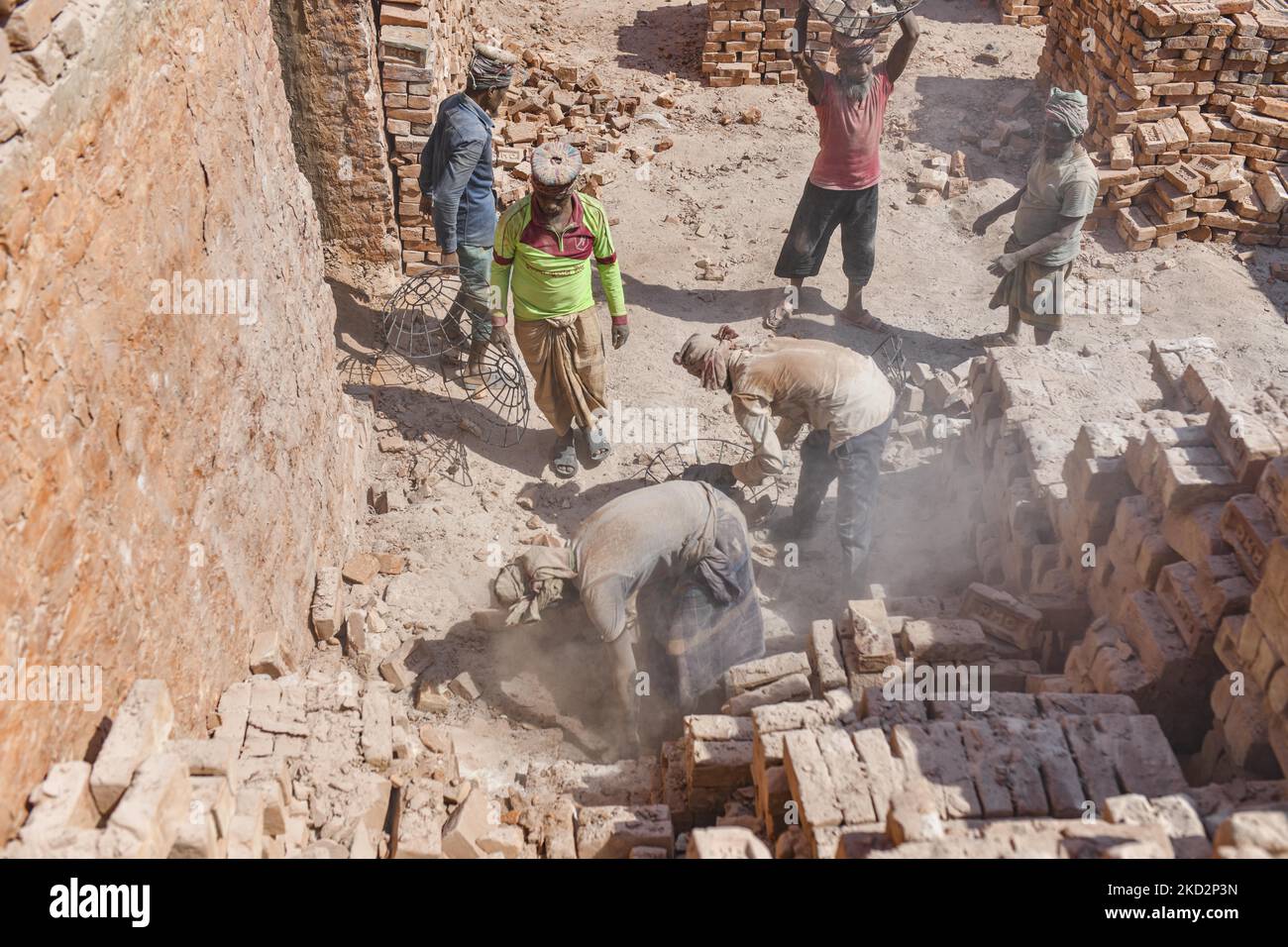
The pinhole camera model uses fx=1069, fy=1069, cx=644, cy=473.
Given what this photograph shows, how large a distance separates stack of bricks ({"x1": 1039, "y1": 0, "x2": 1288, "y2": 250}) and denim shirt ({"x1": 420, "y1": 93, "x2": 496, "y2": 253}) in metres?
6.01

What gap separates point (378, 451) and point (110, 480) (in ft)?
13.2

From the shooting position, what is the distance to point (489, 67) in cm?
730

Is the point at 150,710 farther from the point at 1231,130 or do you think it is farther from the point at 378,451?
the point at 1231,130

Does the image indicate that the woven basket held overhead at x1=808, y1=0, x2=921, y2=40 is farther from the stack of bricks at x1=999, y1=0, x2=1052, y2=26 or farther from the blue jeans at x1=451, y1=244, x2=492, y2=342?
the stack of bricks at x1=999, y1=0, x2=1052, y2=26

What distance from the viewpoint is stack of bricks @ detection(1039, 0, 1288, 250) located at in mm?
9961

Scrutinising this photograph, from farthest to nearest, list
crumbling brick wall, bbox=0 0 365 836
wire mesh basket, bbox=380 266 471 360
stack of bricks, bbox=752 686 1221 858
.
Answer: wire mesh basket, bbox=380 266 471 360 < stack of bricks, bbox=752 686 1221 858 < crumbling brick wall, bbox=0 0 365 836

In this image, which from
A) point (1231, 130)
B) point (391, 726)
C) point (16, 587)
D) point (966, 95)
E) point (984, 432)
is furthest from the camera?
point (966, 95)

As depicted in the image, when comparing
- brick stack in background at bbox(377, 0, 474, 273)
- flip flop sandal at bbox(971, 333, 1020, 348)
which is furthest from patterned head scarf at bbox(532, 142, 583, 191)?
flip flop sandal at bbox(971, 333, 1020, 348)

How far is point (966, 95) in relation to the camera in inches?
484

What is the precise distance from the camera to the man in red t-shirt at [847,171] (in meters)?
8.37

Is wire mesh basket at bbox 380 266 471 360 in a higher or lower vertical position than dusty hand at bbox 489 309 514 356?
lower

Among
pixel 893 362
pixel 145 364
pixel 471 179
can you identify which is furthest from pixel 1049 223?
pixel 145 364

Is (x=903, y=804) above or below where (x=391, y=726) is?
above
